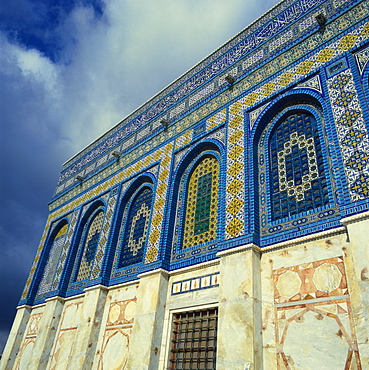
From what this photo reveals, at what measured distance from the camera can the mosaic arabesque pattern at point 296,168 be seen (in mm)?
6109

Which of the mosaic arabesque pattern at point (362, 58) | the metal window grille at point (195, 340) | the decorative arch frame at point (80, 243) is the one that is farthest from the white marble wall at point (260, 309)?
the mosaic arabesque pattern at point (362, 58)

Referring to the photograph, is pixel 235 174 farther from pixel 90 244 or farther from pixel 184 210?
pixel 90 244

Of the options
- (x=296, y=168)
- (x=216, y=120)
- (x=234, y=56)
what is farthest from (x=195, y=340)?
(x=234, y=56)

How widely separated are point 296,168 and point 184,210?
2.85 meters

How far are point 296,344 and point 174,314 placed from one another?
109 inches

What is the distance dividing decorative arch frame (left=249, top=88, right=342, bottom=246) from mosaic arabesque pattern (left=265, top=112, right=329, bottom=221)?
0.11 metres

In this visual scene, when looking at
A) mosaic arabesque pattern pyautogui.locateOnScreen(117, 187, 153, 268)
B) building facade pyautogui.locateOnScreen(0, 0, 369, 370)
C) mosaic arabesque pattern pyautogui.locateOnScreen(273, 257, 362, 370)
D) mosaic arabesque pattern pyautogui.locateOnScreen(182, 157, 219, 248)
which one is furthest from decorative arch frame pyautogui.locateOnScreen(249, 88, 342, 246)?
mosaic arabesque pattern pyautogui.locateOnScreen(117, 187, 153, 268)

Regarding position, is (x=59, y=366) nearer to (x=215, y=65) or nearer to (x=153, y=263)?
(x=153, y=263)

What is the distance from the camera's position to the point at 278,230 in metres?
6.17

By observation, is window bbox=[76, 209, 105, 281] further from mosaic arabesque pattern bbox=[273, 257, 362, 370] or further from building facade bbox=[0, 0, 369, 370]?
mosaic arabesque pattern bbox=[273, 257, 362, 370]

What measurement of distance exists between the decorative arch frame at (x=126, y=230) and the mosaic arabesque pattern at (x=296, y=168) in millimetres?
3453

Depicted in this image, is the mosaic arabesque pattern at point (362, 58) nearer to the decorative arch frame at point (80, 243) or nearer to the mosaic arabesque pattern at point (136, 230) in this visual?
the mosaic arabesque pattern at point (136, 230)

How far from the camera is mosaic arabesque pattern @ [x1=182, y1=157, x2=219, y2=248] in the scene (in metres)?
7.54

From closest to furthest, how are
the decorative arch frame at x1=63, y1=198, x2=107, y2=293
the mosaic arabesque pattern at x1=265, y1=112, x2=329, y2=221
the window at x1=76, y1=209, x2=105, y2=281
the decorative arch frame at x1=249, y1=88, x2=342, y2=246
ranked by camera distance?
the decorative arch frame at x1=249, y1=88, x2=342, y2=246 → the mosaic arabesque pattern at x1=265, y1=112, x2=329, y2=221 → the window at x1=76, y1=209, x2=105, y2=281 → the decorative arch frame at x1=63, y1=198, x2=107, y2=293
